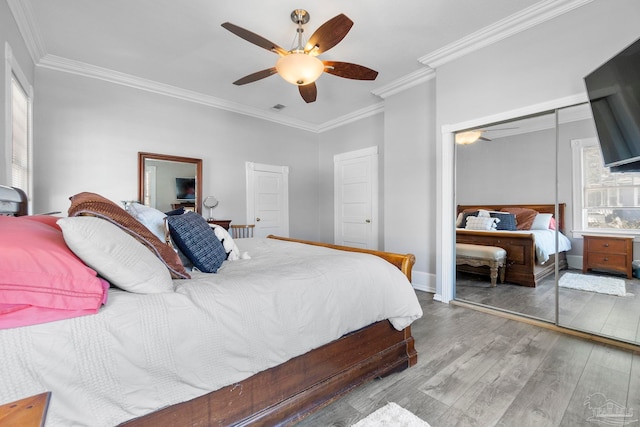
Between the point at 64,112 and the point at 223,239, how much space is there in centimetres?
289

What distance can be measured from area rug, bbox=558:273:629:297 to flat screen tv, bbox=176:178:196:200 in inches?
174

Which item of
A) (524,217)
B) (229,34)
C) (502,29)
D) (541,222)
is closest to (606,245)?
(541,222)

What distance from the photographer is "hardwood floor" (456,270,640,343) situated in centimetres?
226

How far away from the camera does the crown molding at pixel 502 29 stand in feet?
8.11

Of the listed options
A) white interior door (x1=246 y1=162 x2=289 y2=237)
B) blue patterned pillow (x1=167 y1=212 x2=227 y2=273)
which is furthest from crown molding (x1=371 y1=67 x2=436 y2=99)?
blue patterned pillow (x1=167 y1=212 x2=227 y2=273)

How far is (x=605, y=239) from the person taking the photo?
Result: 241 cm

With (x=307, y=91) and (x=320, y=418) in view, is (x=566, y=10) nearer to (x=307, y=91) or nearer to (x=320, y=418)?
(x=307, y=91)

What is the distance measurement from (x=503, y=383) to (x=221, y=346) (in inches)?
66.8

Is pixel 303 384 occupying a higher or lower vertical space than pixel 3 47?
lower

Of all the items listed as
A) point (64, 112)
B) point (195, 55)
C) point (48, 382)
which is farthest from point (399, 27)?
point (64, 112)

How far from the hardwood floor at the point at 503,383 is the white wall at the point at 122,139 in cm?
355

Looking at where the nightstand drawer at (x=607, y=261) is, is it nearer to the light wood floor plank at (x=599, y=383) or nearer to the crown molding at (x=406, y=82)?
the light wood floor plank at (x=599, y=383)

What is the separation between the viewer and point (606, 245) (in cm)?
241

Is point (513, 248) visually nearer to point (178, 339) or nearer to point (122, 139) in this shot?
point (178, 339)
